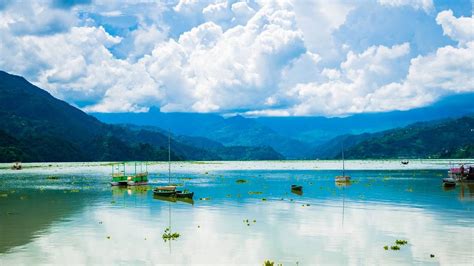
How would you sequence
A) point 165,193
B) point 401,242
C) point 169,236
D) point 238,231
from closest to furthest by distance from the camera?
point 401,242
point 169,236
point 238,231
point 165,193

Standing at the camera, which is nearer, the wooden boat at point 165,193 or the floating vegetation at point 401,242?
the floating vegetation at point 401,242

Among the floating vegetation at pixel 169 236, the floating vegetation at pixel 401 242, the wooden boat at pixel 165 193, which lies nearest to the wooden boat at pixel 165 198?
the wooden boat at pixel 165 193

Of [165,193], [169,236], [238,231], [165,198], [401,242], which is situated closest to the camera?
[401,242]

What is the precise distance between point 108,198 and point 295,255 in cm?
5825

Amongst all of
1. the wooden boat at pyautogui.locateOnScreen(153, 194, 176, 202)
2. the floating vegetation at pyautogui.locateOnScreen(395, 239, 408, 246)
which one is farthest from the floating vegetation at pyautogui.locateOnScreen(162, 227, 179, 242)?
the wooden boat at pyautogui.locateOnScreen(153, 194, 176, 202)

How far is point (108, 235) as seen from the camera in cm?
Result: 4844

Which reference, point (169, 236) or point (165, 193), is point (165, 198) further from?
point (169, 236)

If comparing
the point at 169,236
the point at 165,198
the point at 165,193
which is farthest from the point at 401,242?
the point at 165,193

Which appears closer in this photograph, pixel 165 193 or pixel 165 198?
pixel 165 198

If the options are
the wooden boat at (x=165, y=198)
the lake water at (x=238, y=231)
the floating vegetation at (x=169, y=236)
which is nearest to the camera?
the lake water at (x=238, y=231)

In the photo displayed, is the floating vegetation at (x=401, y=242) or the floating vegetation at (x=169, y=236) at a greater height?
the floating vegetation at (x=169, y=236)

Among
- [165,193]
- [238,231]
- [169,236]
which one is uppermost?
[165,193]

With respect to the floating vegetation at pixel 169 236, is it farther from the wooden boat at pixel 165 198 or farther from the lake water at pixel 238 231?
the wooden boat at pixel 165 198

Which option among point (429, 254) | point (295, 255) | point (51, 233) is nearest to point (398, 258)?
point (429, 254)
